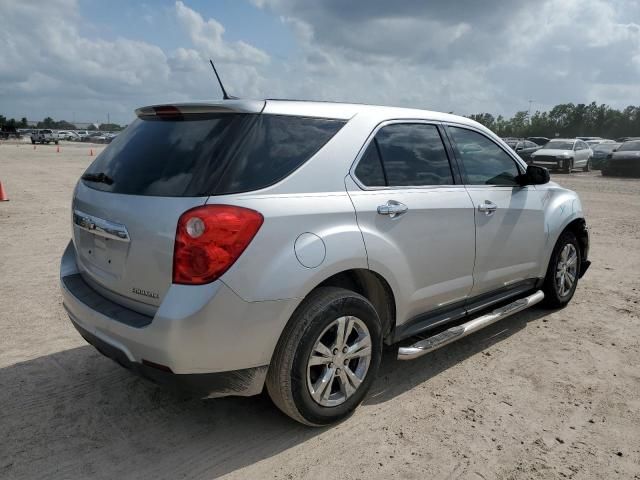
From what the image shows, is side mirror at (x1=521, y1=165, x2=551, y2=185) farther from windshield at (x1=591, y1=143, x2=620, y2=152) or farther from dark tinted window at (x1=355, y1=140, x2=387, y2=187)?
windshield at (x1=591, y1=143, x2=620, y2=152)

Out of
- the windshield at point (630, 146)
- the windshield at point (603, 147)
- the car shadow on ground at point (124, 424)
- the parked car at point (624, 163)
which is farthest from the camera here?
the windshield at point (603, 147)

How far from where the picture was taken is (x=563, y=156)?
24375 mm

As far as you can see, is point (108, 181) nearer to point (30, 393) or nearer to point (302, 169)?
point (302, 169)

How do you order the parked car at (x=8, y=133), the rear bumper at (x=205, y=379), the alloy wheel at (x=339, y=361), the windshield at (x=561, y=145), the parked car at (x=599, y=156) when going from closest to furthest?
the rear bumper at (x=205, y=379) < the alloy wheel at (x=339, y=361) < the windshield at (x=561, y=145) < the parked car at (x=599, y=156) < the parked car at (x=8, y=133)

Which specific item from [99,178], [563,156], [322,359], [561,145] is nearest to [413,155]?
[322,359]

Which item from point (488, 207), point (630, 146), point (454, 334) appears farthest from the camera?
point (630, 146)

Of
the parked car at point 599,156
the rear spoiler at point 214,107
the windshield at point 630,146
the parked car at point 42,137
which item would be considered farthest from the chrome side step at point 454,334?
the parked car at point 42,137

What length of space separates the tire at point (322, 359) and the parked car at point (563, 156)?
76.0 feet

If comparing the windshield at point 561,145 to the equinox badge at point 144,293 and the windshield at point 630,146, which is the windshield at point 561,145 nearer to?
the windshield at point 630,146

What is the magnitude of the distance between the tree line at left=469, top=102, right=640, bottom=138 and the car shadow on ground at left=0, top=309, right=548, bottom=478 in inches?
2711

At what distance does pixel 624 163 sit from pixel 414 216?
24.0 m

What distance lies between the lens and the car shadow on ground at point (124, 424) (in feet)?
8.84

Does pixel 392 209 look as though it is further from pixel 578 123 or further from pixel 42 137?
pixel 578 123

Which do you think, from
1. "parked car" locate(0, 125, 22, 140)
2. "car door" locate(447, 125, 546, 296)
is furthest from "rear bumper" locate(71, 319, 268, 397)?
"parked car" locate(0, 125, 22, 140)
